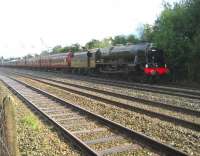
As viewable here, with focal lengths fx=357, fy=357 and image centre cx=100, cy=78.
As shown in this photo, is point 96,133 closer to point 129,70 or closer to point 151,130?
point 151,130

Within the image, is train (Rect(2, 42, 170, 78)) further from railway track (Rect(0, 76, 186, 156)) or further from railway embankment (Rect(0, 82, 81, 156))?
railway embankment (Rect(0, 82, 81, 156))

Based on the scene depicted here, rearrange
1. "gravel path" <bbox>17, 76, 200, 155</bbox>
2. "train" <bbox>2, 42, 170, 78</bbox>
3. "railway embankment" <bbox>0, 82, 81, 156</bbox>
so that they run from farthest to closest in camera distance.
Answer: "train" <bbox>2, 42, 170, 78</bbox> < "gravel path" <bbox>17, 76, 200, 155</bbox> < "railway embankment" <bbox>0, 82, 81, 156</bbox>

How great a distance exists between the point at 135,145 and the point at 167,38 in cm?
1870

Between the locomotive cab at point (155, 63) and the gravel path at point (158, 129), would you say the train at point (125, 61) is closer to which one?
the locomotive cab at point (155, 63)

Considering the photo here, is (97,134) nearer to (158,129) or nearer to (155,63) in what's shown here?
(158,129)

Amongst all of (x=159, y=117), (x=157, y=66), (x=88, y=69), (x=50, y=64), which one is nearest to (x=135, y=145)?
(x=159, y=117)

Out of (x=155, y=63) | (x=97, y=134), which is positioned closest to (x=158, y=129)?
(x=97, y=134)

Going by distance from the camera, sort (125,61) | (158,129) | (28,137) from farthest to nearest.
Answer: (125,61), (158,129), (28,137)

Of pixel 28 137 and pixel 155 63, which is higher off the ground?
pixel 155 63

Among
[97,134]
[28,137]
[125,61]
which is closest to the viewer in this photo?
[28,137]

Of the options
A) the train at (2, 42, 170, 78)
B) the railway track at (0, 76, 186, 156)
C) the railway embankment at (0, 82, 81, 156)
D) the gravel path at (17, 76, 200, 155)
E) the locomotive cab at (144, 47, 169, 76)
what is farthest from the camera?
the train at (2, 42, 170, 78)

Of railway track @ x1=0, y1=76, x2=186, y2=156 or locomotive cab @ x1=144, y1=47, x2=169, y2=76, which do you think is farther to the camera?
locomotive cab @ x1=144, y1=47, x2=169, y2=76

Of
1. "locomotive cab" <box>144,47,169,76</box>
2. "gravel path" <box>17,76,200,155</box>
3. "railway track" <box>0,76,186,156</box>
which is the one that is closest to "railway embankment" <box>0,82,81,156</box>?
"railway track" <box>0,76,186,156</box>

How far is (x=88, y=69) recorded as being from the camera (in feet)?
123
